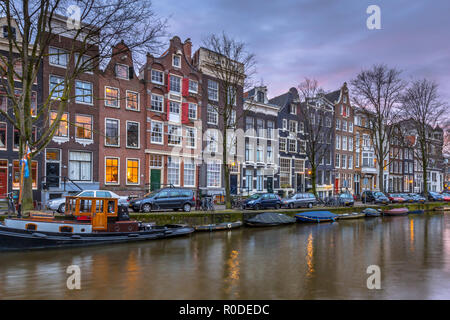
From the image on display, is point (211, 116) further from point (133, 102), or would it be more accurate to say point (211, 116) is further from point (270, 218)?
point (270, 218)

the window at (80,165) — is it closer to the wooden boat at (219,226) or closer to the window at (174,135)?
the window at (174,135)

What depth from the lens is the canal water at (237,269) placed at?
9758 mm

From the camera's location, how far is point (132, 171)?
1162 inches

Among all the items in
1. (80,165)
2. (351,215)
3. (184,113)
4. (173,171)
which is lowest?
(351,215)

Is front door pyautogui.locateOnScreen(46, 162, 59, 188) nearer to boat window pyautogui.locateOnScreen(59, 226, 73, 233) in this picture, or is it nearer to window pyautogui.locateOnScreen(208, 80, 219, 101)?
boat window pyautogui.locateOnScreen(59, 226, 73, 233)

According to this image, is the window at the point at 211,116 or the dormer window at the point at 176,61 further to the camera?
the window at the point at 211,116

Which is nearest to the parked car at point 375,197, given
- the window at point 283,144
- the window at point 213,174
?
the window at point 283,144

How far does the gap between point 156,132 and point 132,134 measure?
2493 millimetres

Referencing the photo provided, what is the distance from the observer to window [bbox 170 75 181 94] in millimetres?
32344

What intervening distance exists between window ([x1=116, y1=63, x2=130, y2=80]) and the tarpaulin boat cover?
18.1 m

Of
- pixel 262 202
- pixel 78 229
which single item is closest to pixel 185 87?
pixel 262 202

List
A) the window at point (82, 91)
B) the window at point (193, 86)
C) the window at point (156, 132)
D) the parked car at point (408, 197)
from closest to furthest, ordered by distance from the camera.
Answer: the window at point (82, 91)
the window at point (156, 132)
the window at point (193, 86)
the parked car at point (408, 197)

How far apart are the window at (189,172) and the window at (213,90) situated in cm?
810

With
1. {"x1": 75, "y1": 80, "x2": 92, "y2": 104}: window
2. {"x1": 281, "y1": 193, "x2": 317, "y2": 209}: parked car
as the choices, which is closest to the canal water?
{"x1": 281, "y1": 193, "x2": 317, "y2": 209}: parked car
